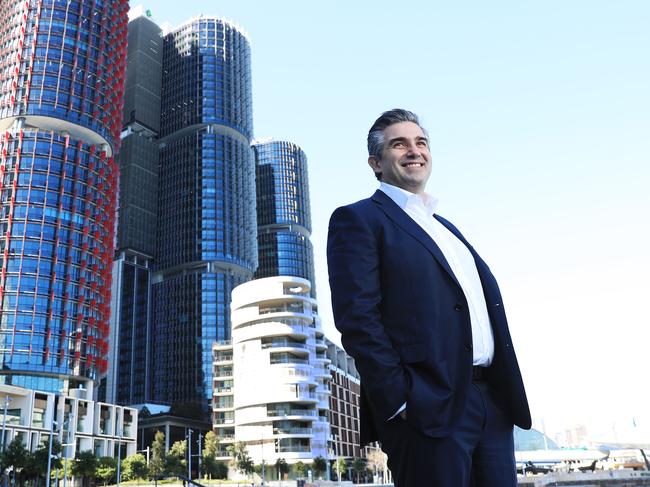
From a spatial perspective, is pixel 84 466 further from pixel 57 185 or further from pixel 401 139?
pixel 401 139

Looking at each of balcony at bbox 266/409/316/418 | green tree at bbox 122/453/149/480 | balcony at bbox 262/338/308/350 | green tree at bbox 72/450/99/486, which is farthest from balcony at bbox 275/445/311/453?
green tree at bbox 72/450/99/486

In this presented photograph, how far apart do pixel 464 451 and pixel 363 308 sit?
857 mm

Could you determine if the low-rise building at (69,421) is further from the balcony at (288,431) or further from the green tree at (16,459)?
the balcony at (288,431)

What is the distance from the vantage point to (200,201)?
12912 cm

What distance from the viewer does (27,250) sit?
275 feet

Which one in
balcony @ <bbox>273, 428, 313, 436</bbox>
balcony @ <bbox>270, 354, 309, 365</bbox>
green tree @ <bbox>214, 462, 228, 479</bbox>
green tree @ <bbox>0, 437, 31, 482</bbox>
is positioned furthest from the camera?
balcony @ <bbox>270, 354, 309, 365</bbox>

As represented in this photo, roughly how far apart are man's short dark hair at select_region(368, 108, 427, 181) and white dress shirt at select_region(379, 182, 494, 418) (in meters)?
0.25

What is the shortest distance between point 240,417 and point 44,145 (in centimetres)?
4781

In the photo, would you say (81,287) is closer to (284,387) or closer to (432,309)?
(284,387)

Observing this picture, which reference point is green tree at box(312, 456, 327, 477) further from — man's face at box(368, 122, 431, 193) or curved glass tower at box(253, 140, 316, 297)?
curved glass tower at box(253, 140, 316, 297)

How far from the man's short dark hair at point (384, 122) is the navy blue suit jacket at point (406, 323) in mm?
464

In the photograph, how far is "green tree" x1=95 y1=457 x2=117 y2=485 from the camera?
57991mm

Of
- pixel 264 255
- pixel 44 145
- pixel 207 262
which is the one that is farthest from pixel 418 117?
pixel 264 255

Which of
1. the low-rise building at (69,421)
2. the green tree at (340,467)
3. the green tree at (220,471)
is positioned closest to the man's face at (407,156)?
the low-rise building at (69,421)
